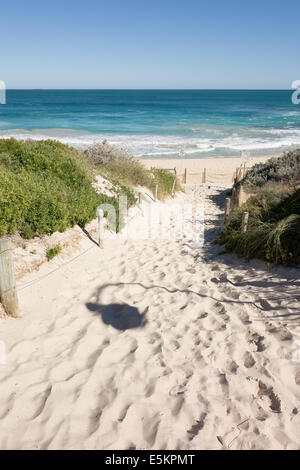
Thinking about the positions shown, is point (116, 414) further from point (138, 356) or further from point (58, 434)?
point (138, 356)

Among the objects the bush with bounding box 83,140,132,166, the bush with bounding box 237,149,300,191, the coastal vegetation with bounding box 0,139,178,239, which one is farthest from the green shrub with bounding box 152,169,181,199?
the bush with bounding box 237,149,300,191

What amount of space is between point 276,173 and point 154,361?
40.8ft

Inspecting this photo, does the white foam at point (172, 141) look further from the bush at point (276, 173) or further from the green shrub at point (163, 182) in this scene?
the bush at point (276, 173)

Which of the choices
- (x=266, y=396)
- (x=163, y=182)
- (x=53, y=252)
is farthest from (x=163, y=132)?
(x=266, y=396)

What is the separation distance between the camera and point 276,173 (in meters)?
14.1

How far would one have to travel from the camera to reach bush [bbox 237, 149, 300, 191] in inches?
528

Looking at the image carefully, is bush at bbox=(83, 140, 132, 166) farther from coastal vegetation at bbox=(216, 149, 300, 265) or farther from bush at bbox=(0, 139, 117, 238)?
coastal vegetation at bbox=(216, 149, 300, 265)

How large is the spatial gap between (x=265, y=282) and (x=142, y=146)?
31.1 meters

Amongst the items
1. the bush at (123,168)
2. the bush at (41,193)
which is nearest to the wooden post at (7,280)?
the bush at (41,193)

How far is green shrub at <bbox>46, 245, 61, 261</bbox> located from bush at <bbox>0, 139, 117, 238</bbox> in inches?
14.8

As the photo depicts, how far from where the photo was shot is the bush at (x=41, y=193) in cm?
598

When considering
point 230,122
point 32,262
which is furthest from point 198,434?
point 230,122

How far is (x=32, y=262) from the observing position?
5.85 meters

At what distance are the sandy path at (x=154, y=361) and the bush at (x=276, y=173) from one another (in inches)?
341
